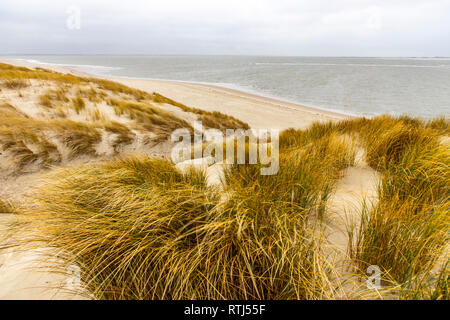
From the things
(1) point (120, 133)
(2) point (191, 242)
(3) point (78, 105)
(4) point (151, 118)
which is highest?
(3) point (78, 105)

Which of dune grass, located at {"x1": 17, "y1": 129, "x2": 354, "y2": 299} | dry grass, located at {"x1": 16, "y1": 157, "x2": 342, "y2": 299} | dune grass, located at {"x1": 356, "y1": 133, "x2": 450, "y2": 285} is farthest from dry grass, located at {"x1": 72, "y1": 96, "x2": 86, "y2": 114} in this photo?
dune grass, located at {"x1": 356, "y1": 133, "x2": 450, "y2": 285}

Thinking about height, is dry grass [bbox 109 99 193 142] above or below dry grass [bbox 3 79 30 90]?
below

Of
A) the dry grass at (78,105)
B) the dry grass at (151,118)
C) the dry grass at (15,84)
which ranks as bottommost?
the dry grass at (151,118)

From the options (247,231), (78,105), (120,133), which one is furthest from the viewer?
(78,105)

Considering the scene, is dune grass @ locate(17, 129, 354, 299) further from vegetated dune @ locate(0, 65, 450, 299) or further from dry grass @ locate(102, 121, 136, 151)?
dry grass @ locate(102, 121, 136, 151)

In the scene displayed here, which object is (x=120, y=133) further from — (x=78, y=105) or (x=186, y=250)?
(x=186, y=250)

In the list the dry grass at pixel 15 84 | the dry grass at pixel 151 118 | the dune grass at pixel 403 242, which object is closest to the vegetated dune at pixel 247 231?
the dune grass at pixel 403 242

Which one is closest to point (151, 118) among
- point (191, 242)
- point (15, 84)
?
point (15, 84)

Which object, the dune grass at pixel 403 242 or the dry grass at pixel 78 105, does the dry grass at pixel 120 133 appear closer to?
the dry grass at pixel 78 105

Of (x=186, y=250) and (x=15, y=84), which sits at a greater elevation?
(x=15, y=84)

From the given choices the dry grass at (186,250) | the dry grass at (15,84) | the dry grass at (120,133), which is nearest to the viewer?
the dry grass at (186,250)

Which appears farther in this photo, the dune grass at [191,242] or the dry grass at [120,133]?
the dry grass at [120,133]
